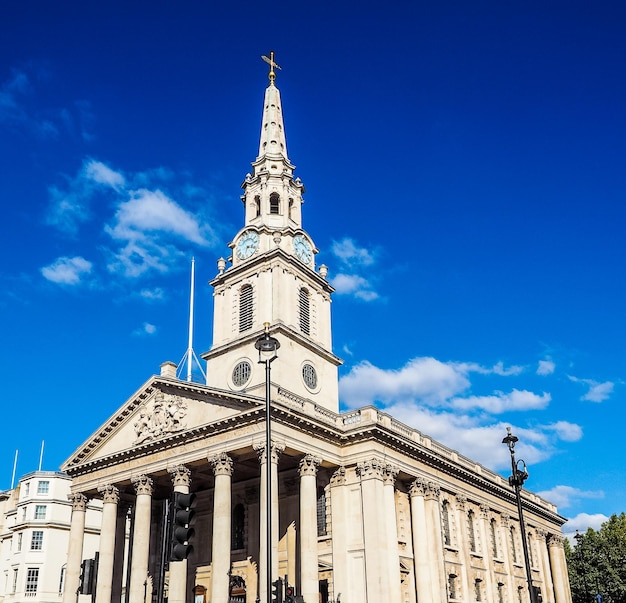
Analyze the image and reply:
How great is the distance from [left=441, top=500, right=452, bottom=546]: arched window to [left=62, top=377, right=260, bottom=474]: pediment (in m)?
17.1

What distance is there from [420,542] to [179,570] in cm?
1458

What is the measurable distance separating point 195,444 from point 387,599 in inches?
524

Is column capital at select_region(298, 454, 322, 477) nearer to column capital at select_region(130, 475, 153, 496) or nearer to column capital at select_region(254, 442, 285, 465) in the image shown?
column capital at select_region(254, 442, 285, 465)

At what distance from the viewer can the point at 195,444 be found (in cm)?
4075

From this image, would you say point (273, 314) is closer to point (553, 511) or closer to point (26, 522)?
point (26, 522)

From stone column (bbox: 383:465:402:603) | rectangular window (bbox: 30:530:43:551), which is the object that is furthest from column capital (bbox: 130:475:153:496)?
rectangular window (bbox: 30:530:43:551)

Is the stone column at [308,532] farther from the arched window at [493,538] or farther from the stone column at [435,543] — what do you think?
the arched window at [493,538]

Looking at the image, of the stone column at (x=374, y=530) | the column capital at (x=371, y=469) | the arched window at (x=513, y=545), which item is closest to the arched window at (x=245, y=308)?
the column capital at (x=371, y=469)

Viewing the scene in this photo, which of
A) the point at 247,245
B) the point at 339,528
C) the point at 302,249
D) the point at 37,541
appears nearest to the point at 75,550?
the point at 339,528

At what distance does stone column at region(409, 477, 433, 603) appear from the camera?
41.8m

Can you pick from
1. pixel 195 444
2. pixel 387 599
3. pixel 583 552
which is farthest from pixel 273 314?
pixel 583 552

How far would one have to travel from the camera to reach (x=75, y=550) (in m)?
44.3

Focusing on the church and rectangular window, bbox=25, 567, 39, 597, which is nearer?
the church

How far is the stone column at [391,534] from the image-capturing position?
3872 centimetres
